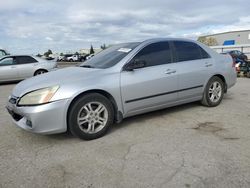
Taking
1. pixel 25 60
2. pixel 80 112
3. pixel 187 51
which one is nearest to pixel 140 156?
pixel 80 112

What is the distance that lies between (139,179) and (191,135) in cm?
150

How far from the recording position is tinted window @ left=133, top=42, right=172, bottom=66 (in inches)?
172

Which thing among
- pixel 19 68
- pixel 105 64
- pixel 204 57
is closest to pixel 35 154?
pixel 105 64

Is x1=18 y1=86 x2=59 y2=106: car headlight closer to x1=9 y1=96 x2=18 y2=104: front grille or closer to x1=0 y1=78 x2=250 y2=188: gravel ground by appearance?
x1=9 y1=96 x2=18 y2=104: front grille

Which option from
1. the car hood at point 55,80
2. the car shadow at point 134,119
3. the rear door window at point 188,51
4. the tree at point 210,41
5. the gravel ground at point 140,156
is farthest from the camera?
the tree at point 210,41

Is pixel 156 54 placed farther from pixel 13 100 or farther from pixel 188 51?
pixel 13 100

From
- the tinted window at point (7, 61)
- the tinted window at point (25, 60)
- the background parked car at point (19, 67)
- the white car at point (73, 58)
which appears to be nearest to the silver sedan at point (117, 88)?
the background parked car at point (19, 67)

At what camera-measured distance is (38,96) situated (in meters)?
3.50

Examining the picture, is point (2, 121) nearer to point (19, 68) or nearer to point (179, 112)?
point (179, 112)

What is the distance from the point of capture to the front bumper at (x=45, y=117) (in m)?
3.41

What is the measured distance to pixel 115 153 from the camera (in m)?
3.29

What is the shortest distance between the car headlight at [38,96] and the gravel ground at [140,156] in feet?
2.15

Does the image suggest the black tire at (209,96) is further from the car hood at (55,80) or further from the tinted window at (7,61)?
the tinted window at (7,61)

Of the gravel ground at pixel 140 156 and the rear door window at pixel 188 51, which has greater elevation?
the rear door window at pixel 188 51
